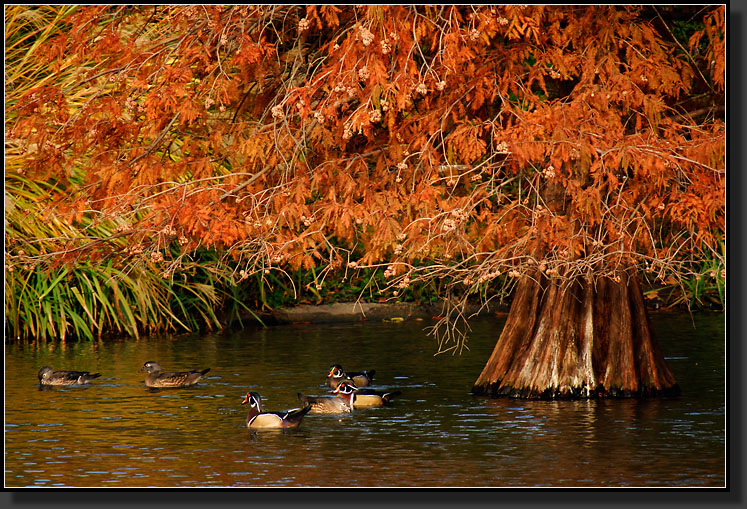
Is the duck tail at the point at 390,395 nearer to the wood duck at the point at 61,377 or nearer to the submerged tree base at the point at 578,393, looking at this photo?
the submerged tree base at the point at 578,393

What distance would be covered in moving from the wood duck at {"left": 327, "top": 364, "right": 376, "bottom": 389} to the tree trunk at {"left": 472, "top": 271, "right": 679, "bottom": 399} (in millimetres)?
2233

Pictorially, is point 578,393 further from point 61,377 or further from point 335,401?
point 61,377

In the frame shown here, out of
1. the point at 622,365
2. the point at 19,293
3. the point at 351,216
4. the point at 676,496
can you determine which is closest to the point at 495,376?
the point at 622,365

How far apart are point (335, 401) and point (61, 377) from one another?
13.2ft

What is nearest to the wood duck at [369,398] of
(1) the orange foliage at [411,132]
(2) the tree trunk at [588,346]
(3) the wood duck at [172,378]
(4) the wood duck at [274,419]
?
(4) the wood duck at [274,419]

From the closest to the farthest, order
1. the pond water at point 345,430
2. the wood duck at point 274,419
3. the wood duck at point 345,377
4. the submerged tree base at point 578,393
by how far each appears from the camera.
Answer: the pond water at point 345,430 < the wood duck at point 274,419 < the submerged tree base at point 578,393 < the wood duck at point 345,377

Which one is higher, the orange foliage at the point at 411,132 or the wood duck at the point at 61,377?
the orange foliage at the point at 411,132

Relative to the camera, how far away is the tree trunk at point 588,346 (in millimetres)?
14867

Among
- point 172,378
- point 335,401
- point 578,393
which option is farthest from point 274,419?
point 578,393

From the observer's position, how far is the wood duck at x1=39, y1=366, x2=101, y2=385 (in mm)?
16594

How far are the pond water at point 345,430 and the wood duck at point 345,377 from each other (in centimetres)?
21

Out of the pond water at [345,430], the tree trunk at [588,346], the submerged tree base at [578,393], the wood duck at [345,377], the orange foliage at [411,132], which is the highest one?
the orange foliage at [411,132]

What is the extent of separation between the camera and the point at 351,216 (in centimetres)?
1312

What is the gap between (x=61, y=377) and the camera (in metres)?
16.6
